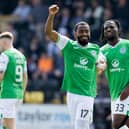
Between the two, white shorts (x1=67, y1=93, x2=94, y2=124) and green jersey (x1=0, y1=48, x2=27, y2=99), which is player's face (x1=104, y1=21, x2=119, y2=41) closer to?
white shorts (x1=67, y1=93, x2=94, y2=124)

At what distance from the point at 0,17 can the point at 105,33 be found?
549 inches

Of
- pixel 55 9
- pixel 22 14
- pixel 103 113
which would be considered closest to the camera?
pixel 55 9

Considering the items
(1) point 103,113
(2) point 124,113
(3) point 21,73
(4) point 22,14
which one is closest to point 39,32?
(4) point 22,14

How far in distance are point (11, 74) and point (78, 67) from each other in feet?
5.31

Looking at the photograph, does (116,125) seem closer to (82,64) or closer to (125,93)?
(125,93)

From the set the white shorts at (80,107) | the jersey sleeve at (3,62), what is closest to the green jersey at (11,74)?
A: the jersey sleeve at (3,62)

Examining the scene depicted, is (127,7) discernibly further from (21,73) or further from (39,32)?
(21,73)

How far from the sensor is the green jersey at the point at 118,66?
45.8 feet

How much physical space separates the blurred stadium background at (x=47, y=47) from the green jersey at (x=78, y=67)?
5543 millimetres

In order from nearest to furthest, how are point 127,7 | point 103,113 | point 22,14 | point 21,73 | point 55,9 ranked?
point 55,9, point 21,73, point 103,113, point 127,7, point 22,14

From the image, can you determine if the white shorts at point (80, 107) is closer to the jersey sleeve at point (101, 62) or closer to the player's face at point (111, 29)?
the jersey sleeve at point (101, 62)

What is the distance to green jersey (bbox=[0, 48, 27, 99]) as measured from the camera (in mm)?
15297

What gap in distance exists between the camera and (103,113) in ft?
67.2

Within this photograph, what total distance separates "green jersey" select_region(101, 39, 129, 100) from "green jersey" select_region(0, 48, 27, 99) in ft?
6.33
